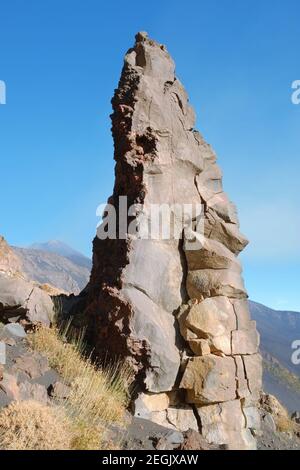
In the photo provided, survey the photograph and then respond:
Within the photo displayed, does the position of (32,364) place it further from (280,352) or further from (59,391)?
(280,352)

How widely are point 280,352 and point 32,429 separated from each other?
63.4 m

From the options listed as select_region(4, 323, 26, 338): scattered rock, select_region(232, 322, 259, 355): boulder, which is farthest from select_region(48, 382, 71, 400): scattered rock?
select_region(232, 322, 259, 355): boulder

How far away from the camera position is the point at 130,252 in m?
9.77

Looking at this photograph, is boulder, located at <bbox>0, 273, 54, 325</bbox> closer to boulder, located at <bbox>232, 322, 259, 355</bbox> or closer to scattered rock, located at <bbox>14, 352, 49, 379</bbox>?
scattered rock, located at <bbox>14, 352, 49, 379</bbox>

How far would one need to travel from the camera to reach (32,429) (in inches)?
229

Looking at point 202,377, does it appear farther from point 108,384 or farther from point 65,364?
point 65,364

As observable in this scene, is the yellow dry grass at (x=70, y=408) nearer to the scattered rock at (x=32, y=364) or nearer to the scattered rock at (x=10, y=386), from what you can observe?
the scattered rock at (x=32, y=364)

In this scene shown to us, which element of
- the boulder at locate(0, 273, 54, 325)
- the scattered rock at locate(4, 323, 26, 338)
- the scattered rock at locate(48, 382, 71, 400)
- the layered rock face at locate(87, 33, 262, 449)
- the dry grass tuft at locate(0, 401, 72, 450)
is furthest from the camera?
the boulder at locate(0, 273, 54, 325)

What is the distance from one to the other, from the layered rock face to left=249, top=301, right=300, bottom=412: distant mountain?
18097mm

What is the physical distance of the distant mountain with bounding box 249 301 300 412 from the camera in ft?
133

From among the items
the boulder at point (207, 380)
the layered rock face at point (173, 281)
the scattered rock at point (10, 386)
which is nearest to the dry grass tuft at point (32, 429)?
the scattered rock at point (10, 386)

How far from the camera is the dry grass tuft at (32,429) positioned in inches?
223
